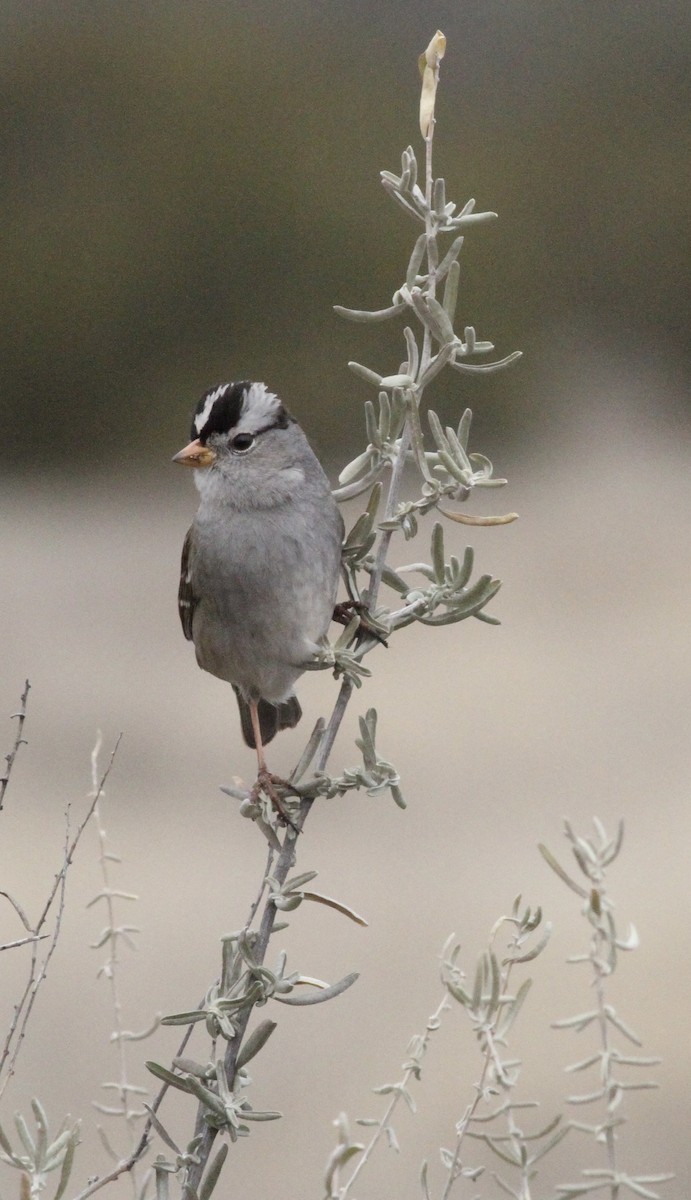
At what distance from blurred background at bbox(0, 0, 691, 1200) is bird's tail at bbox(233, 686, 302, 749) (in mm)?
2856

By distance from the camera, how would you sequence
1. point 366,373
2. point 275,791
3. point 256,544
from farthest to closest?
point 256,544 → point 275,791 → point 366,373

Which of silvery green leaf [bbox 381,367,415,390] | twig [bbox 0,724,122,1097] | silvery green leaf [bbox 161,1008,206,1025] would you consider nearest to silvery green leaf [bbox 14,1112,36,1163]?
twig [bbox 0,724,122,1097]

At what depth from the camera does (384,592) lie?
7.07 meters

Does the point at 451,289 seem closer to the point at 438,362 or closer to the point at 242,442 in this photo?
the point at 438,362

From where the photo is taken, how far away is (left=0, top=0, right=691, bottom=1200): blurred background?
6.15 m

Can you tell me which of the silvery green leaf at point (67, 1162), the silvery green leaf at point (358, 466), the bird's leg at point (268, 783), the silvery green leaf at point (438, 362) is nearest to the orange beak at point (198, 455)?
the bird's leg at point (268, 783)

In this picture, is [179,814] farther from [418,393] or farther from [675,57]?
[675,57]

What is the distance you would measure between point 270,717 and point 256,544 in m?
0.44

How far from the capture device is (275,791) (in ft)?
5.80

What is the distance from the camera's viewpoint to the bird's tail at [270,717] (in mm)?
2510

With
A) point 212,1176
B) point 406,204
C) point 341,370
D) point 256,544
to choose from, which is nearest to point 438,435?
point 406,204

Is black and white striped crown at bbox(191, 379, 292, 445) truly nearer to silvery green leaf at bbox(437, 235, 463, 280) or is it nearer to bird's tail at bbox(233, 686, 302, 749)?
bird's tail at bbox(233, 686, 302, 749)

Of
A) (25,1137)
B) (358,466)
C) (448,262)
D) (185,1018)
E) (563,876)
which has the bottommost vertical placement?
(25,1137)

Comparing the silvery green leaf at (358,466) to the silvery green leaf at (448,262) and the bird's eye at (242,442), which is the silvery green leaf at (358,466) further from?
the bird's eye at (242,442)
